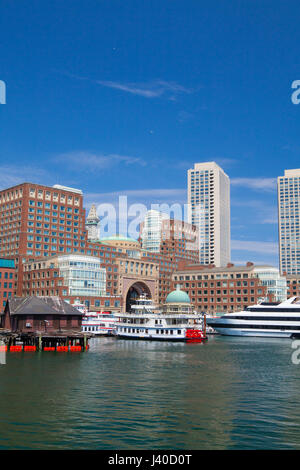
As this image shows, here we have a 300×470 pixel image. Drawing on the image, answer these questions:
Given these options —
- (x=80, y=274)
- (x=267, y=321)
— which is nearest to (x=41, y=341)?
(x=267, y=321)

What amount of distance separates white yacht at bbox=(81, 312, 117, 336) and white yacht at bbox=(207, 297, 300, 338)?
3665 centimetres

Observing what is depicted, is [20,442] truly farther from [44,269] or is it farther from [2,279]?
[44,269]

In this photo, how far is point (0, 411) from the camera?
4244cm

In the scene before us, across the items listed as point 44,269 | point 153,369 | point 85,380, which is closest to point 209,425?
point 85,380

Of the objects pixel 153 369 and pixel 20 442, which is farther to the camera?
pixel 153 369

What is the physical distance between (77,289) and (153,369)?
121 metres

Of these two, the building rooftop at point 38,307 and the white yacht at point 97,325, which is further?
the white yacht at point 97,325

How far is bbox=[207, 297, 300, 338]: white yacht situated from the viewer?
499 ft

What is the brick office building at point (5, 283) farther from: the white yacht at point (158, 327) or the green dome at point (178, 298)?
the green dome at point (178, 298)

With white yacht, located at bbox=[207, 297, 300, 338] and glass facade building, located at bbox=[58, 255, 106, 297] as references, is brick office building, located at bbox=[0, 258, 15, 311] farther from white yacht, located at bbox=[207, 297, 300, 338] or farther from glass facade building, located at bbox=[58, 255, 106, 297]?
white yacht, located at bbox=[207, 297, 300, 338]

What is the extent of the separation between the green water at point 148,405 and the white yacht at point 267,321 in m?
74.5

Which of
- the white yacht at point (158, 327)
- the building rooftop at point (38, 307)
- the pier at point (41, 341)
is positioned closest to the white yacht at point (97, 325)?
the white yacht at point (158, 327)

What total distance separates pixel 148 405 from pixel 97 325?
110606 millimetres

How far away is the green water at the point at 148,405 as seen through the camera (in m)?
34.9
